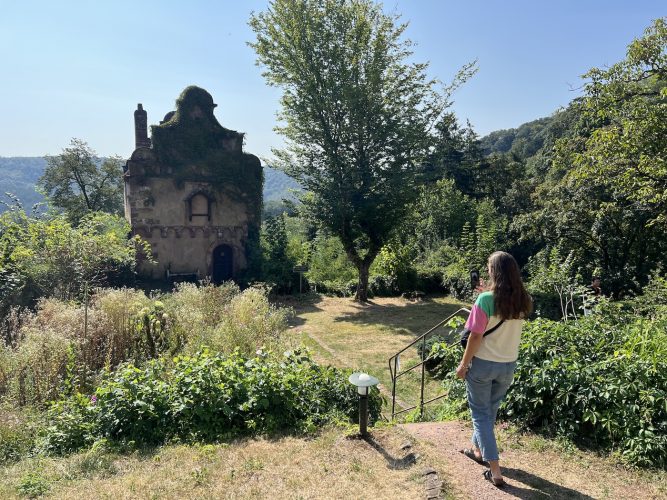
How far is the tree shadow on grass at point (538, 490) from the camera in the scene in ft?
10.7

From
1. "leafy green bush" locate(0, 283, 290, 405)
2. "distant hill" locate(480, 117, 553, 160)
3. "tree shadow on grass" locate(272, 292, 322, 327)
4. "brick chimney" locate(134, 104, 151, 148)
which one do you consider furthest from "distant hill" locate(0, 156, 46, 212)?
"leafy green bush" locate(0, 283, 290, 405)

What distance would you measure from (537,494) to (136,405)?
4062 millimetres

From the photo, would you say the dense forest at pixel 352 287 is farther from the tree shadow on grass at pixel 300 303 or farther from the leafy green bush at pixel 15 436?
the tree shadow on grass at pixel 300 303

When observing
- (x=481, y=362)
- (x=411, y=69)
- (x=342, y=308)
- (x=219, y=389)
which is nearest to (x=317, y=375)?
(x=219, y=389)

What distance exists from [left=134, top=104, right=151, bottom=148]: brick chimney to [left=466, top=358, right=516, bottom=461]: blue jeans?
20.7m

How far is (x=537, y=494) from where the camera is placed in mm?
3281

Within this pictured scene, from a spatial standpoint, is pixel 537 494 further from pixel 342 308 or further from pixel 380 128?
pixel 380 128

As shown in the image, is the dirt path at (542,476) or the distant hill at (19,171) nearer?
the dirt path at (542,476)

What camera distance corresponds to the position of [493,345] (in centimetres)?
331

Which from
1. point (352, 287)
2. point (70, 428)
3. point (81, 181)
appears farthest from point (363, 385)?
point (81, 181)

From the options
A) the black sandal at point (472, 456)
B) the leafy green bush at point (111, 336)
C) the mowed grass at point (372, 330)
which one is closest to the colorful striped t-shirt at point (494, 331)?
the black sandal at point (472, 456)

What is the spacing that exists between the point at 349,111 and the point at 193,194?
8408 mm

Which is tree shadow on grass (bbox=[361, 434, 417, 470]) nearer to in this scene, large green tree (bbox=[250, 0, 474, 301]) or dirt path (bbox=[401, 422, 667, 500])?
dirt path (bbox=[401, 422, 667, 500])

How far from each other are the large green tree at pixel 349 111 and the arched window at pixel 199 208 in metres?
5.21
